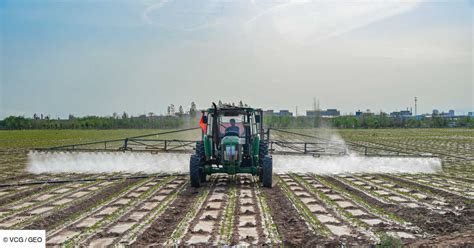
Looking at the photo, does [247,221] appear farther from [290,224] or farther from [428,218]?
[428,218]

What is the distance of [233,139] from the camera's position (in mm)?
13156

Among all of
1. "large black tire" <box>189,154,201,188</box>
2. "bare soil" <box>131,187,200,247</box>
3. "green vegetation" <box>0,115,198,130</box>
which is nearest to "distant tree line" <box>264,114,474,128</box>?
"green vegetation" <box>0,115,198,130</box>

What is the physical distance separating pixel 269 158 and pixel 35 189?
21.7 feet

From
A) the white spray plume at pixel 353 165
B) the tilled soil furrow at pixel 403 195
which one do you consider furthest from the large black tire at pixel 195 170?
the white spray plume at pixel 353 165

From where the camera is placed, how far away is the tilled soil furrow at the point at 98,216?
766cm

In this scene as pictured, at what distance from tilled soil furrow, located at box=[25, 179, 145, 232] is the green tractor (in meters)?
2.28

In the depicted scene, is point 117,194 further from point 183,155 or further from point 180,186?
point 183,155

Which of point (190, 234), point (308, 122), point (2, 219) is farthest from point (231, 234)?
point (308, 122)

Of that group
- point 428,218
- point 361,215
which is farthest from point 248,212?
point 428,218

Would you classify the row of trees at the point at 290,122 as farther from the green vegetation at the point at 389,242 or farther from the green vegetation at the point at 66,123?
the green vegetation at the point at 389,242

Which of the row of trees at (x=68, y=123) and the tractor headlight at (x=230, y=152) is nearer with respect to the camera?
the tractor headlight at (x=230, y=152)

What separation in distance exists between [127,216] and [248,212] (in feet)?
7.90

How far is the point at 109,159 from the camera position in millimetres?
19000

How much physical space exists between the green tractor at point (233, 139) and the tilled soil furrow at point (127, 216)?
48.3 inches
